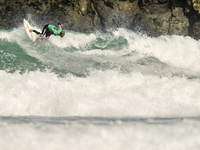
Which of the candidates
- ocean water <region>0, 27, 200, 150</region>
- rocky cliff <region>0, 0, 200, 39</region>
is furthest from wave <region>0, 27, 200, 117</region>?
rocky cliff <region>0, 0, 200, 39</region>

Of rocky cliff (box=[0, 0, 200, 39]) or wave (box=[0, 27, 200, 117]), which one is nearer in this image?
wave (box=[0, 27, 200, 117])

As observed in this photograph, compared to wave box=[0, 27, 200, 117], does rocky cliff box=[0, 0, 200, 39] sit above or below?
above

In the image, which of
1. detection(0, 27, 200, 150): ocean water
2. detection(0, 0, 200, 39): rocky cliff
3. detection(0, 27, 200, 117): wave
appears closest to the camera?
detection(0, 27, 200, 150): ocean water

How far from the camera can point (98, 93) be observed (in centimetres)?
386

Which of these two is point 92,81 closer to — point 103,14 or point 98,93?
point 98,93

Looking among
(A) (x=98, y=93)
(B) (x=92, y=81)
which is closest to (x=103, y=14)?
(B) (x=92, y=81)

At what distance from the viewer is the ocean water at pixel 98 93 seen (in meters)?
1.39

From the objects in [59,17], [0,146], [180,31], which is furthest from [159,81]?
[59,17]

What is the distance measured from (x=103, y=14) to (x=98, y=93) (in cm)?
1448

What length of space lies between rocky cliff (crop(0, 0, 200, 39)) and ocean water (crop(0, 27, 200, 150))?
25.7 feet

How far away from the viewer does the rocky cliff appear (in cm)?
1603

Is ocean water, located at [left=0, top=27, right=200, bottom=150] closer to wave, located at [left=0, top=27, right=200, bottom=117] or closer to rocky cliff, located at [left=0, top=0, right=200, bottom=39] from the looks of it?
wave, located at [left=0, top=27, right=200, bottom=117]

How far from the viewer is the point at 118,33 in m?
8.68

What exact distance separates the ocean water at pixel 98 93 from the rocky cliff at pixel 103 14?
7.83 metres
